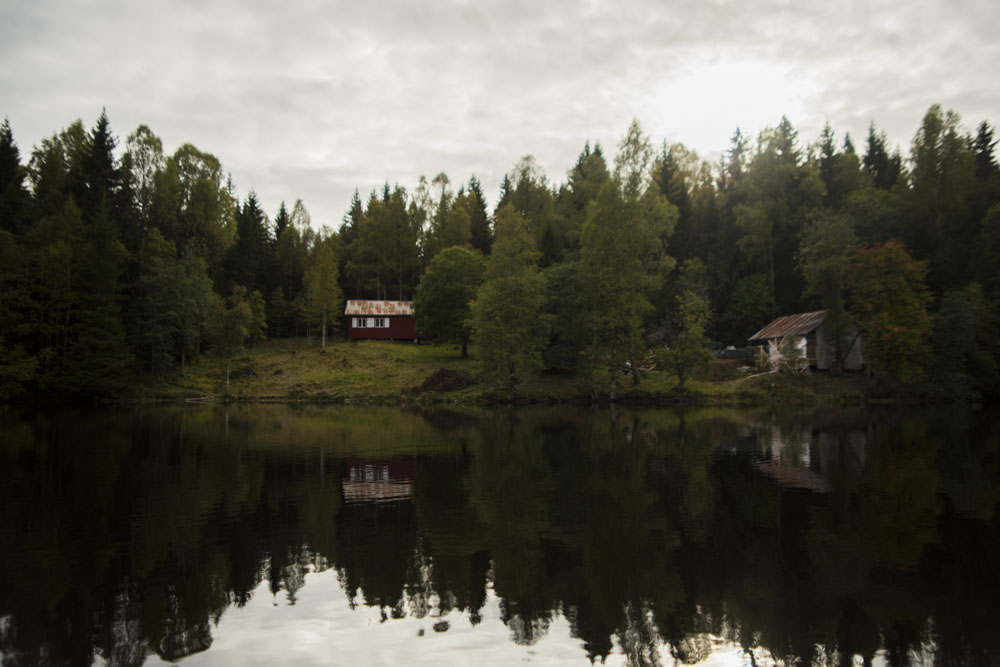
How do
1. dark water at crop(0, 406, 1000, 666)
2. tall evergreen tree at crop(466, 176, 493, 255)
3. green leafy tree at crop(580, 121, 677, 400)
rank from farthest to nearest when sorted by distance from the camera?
1. tall evergreen tree at crop(466, 176, 493, 255)
2. green leafy tree at crop(580, 121, 677, 400)
3. dark water at crop(0, 406, 1000, 666)

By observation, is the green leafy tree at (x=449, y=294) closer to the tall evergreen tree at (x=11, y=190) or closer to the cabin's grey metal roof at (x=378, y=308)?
the cabin's grey metal roof at (x=378, y=308)

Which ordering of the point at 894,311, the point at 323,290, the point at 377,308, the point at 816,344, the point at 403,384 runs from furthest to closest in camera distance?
1. the point at 377,308
2. the point at 323,290
3. the point at 403,384
4. the point at 816,344
5. the point at 894,311

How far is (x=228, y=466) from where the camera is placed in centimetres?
1978

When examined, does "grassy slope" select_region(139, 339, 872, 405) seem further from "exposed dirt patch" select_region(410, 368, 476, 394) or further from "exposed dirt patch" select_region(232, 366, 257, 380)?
"exposed dirt patch" select_region(410, 368, 476, 394)

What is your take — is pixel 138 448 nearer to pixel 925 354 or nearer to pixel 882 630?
pixel 882 630

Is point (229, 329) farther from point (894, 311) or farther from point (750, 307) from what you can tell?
point (894, 311)

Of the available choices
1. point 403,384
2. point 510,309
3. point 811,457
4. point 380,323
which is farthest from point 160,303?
point 811,457

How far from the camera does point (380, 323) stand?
77.1 m

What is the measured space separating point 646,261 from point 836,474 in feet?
116

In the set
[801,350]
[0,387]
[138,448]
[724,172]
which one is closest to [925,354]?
[801,350]

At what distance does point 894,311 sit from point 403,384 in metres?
40.2

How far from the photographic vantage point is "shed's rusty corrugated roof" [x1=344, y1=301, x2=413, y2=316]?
253ft

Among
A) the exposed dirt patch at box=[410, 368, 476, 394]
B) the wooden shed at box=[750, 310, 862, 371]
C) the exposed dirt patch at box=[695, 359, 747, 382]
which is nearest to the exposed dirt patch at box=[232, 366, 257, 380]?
the exposed dirt patch at box=[410, 368, 476, 394]

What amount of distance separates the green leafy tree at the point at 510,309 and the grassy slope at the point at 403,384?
140 inches
